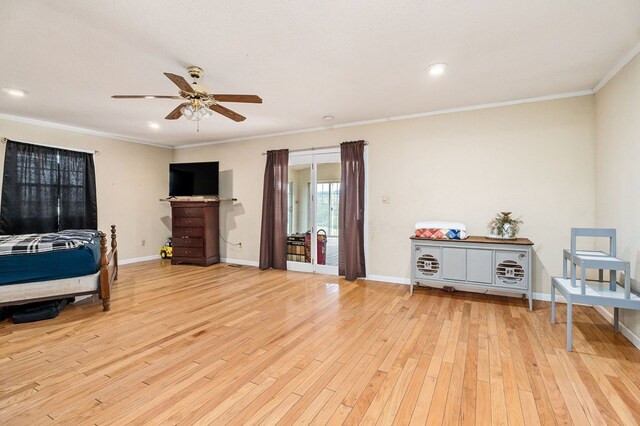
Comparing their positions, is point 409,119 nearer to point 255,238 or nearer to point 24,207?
point 255,238

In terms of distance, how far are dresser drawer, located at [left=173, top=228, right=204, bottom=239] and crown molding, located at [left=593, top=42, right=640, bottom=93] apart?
612 centimetres

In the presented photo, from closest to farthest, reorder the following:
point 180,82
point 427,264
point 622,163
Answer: point 180,82
point 622,163
point 427,264

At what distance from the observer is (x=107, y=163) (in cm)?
549

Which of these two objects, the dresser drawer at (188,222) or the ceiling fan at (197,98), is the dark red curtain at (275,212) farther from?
the ceiling fan at (197,98)

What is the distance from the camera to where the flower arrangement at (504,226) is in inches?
140

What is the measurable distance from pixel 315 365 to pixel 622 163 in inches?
132

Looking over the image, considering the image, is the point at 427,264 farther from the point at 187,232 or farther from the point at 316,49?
the point at 187,232

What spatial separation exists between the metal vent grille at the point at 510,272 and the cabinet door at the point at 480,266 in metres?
0.10

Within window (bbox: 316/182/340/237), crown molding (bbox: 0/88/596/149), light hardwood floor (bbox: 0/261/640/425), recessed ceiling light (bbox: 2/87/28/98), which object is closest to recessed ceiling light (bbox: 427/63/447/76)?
crown molding (bbox: 0/88/596/149)

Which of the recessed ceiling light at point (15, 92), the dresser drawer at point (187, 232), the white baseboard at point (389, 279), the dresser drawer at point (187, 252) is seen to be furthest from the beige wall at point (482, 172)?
the recessed ceiling light at point (15, 92)

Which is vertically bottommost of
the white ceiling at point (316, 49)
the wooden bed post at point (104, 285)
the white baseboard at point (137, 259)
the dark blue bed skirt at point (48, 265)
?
the white baseboard at point (137, 259)

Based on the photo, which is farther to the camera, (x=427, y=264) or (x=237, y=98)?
(x=427, y=264)

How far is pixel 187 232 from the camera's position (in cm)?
568

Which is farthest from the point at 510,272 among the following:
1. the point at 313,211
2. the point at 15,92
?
the point at 15,92
